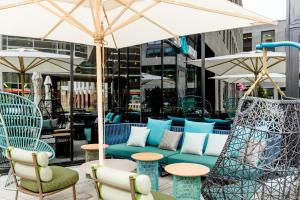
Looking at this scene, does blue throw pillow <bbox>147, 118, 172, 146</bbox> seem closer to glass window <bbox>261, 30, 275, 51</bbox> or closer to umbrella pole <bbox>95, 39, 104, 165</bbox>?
umbrella pole <bbox>95, 39, 104, 165</bbox>

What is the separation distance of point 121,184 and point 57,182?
5.14 ft

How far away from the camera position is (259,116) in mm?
2525

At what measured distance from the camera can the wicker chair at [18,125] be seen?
15.0ft

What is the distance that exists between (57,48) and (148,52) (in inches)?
120

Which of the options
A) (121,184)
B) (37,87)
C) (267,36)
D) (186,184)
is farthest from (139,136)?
(267,36)

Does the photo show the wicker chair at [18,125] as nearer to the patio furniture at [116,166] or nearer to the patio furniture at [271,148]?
the patio furniture at [116,166]

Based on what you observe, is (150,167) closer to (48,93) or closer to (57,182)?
(57,182)

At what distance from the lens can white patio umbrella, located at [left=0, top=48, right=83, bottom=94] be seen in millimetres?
6355

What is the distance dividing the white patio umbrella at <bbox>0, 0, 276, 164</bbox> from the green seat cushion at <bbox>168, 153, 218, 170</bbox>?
203 cm

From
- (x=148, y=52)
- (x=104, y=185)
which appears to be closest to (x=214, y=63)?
(x=148, y=52)

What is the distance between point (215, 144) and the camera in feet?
16.5

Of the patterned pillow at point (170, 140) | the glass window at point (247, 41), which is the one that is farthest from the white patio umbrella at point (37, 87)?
the glass window at point (247, 41)

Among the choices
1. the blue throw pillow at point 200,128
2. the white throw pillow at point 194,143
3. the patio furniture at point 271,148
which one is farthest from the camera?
the blue throw pillow at point 200,128

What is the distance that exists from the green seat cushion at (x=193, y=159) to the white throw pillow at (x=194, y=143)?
0.32 feet
